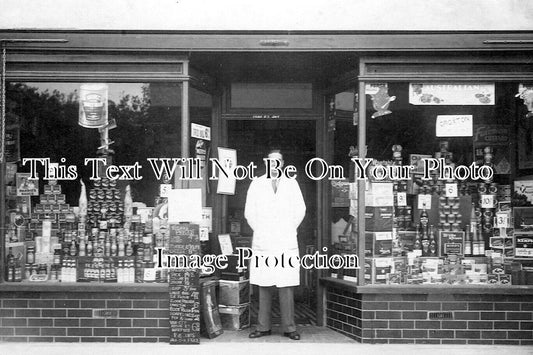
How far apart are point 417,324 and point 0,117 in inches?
214

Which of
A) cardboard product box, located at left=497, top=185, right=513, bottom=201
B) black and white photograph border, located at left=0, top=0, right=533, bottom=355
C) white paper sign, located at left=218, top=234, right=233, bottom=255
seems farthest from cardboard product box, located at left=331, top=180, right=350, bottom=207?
cardboard product box, located at left=497, top=185, right=513, bottom=201

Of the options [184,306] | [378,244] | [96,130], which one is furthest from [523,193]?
[96,130]

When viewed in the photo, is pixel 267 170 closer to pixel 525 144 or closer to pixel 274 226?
pixel 274 226

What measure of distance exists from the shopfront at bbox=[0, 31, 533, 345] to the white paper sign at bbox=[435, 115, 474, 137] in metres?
0.01

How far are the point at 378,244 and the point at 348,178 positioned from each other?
3.21 ft

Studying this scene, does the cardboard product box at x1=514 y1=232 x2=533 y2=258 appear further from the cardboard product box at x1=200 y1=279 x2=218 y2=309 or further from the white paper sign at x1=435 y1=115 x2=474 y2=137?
the cardboard product box at x1=200 y1=279 x2=218 y2=309

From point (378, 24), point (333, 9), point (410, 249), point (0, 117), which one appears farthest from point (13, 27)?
point (410, 249)

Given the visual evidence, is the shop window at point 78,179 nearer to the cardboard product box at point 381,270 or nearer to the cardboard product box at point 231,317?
the cardboard product box at point 231,317

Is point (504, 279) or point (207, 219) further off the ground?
point (207, 219)

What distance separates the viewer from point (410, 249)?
23.7ft

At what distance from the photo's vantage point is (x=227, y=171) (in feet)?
26.1

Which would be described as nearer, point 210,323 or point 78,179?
point 210,323

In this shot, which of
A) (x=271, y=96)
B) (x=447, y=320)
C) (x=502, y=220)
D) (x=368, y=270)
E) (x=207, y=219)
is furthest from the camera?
(x=271, y=96)

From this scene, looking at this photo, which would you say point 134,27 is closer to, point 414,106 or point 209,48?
point 209,48
